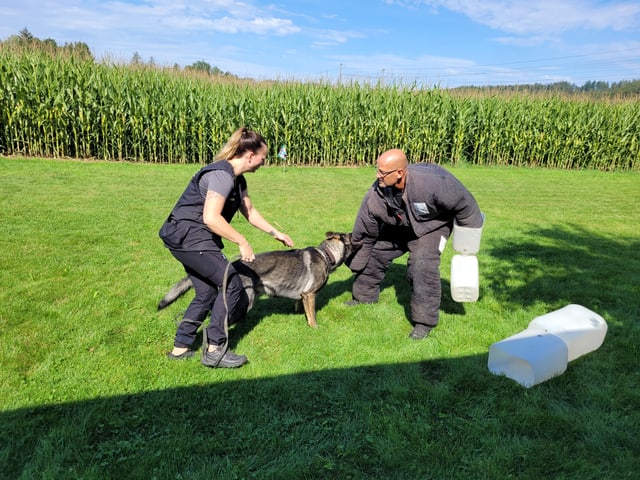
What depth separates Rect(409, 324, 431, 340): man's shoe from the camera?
473 centimetres

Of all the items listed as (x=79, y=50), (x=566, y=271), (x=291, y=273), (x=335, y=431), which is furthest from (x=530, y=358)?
(x=79, y=50)

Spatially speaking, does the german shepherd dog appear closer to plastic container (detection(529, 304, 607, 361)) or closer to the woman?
the woman

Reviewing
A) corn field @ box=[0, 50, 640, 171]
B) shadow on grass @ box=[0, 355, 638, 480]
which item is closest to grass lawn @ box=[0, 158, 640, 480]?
shadow on grass @ box=[0, 355, 638, 480]

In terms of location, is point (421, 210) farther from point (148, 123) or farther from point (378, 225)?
point (148, 123)

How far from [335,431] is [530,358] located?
72.0 inches

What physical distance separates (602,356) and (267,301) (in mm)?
3729

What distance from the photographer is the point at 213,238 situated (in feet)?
12.7

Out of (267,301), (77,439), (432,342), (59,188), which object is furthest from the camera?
(59,188)

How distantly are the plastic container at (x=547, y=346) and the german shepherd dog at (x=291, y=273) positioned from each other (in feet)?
6.28

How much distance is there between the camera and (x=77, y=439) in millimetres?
3010

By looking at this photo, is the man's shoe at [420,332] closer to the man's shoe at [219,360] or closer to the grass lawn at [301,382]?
the grass lawn at [301,382]

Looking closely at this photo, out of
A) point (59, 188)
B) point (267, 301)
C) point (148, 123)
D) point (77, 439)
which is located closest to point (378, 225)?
point (267, 301)

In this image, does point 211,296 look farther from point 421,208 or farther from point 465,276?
point 465,276

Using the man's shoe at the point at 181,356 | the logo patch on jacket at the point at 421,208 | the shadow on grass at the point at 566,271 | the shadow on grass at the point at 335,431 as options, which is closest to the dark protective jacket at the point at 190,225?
the man's shoe at the point at 181,356
